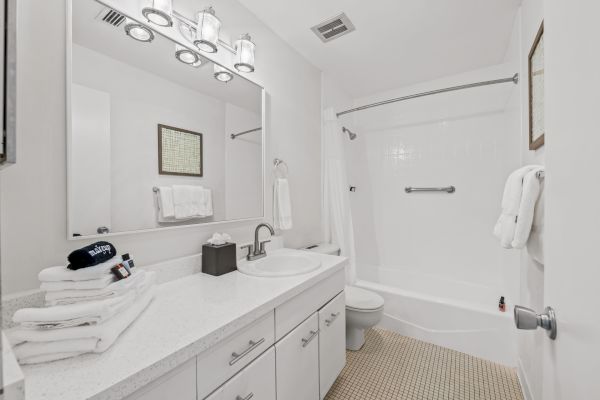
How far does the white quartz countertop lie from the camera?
563 mm

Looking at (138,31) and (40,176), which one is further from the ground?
(138,31)

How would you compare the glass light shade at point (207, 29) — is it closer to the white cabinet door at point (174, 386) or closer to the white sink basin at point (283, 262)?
the white sink basin at point (283, 262)

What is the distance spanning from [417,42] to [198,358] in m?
2.43

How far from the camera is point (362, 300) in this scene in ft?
6.31

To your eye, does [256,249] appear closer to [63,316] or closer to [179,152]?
[179,152]

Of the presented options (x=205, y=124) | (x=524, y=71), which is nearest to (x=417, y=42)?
(x=524, y=71)

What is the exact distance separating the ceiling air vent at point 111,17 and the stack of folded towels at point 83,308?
0.91 m

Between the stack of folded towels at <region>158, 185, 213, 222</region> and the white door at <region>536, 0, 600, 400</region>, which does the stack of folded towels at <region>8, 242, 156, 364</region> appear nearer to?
the stack of folded towels at <region>158, 185, 213, 222</region>

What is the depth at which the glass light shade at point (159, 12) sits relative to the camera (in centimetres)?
112

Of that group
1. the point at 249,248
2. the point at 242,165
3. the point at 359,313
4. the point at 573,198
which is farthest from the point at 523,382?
the point at 242,165

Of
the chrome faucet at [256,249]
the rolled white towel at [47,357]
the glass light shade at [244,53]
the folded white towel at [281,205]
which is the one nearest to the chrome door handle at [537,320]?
the rolled white towel at [47,357]

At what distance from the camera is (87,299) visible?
0.78 m

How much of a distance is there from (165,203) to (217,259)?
1.19ft

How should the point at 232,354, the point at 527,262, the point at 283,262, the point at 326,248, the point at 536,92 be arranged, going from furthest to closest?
the point at 326,248
the point at 283,262
the point at 527,262
the point at 536,92
the point at 232,354
